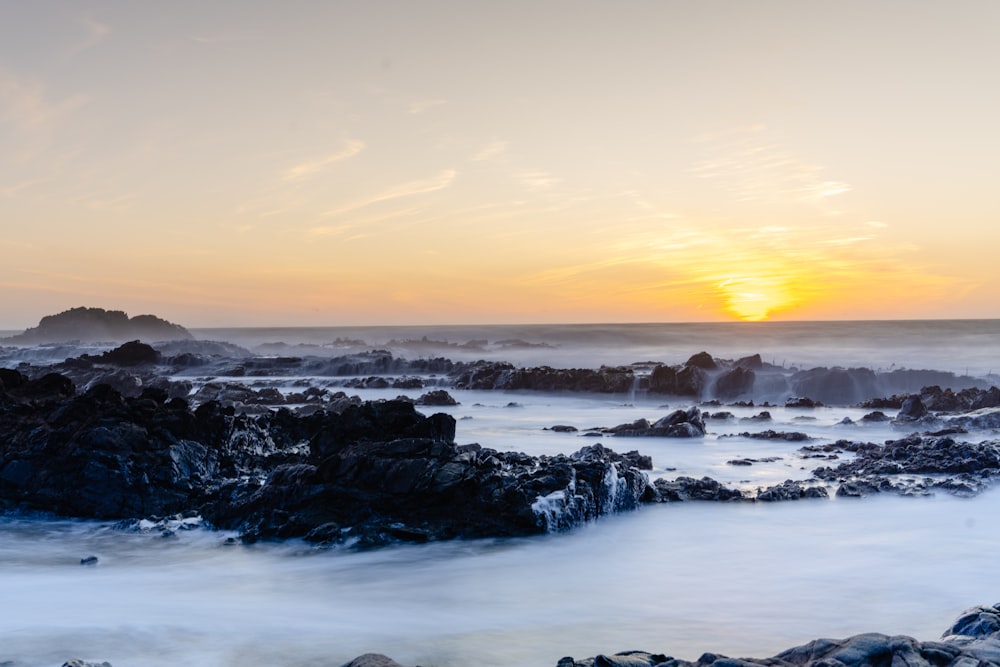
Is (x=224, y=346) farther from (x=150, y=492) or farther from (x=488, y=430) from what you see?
(x=150, y=492)

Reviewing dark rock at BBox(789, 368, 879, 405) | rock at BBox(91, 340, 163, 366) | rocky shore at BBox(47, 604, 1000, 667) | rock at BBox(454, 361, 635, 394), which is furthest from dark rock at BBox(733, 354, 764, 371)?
rocky shore at BBox(47, 604, 1000, 667)

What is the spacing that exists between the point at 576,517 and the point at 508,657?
4.53 metres

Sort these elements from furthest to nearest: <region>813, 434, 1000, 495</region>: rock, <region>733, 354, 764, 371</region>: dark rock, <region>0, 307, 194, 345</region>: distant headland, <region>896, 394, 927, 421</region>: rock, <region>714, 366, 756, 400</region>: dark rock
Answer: <region>0, 307, 194, 345</region>: distant headland < <region>733, 354, 764, 371</region>: dark rock < <region>714, 366, 756, 400</region>: dark rock < <region>896, 394, 927, 421</region>: rock < <region>813, 434, 1000, 495</region>: rock

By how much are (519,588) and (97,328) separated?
97052mm

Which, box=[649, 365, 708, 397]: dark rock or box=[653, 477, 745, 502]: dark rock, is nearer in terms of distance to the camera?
box=[653, 477, 745, 502]: dark rock

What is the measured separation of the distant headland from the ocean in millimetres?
87717

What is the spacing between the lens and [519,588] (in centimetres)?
920

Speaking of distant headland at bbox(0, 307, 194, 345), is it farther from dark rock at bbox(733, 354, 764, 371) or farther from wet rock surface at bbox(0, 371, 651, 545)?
wet rock surface at bbox(0, 371, 651, 545)

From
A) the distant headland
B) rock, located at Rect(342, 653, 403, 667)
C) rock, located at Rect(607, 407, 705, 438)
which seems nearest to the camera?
rock, located at Rect(342, 653, 403, 667)

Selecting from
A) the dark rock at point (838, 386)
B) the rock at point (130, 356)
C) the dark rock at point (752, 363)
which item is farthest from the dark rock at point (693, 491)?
the rock at point (130, 356)

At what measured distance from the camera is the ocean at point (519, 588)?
763 cm

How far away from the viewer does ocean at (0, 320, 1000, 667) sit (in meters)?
7.63

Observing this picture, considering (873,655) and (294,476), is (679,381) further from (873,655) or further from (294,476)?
(873,655)

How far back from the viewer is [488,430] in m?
23.1
